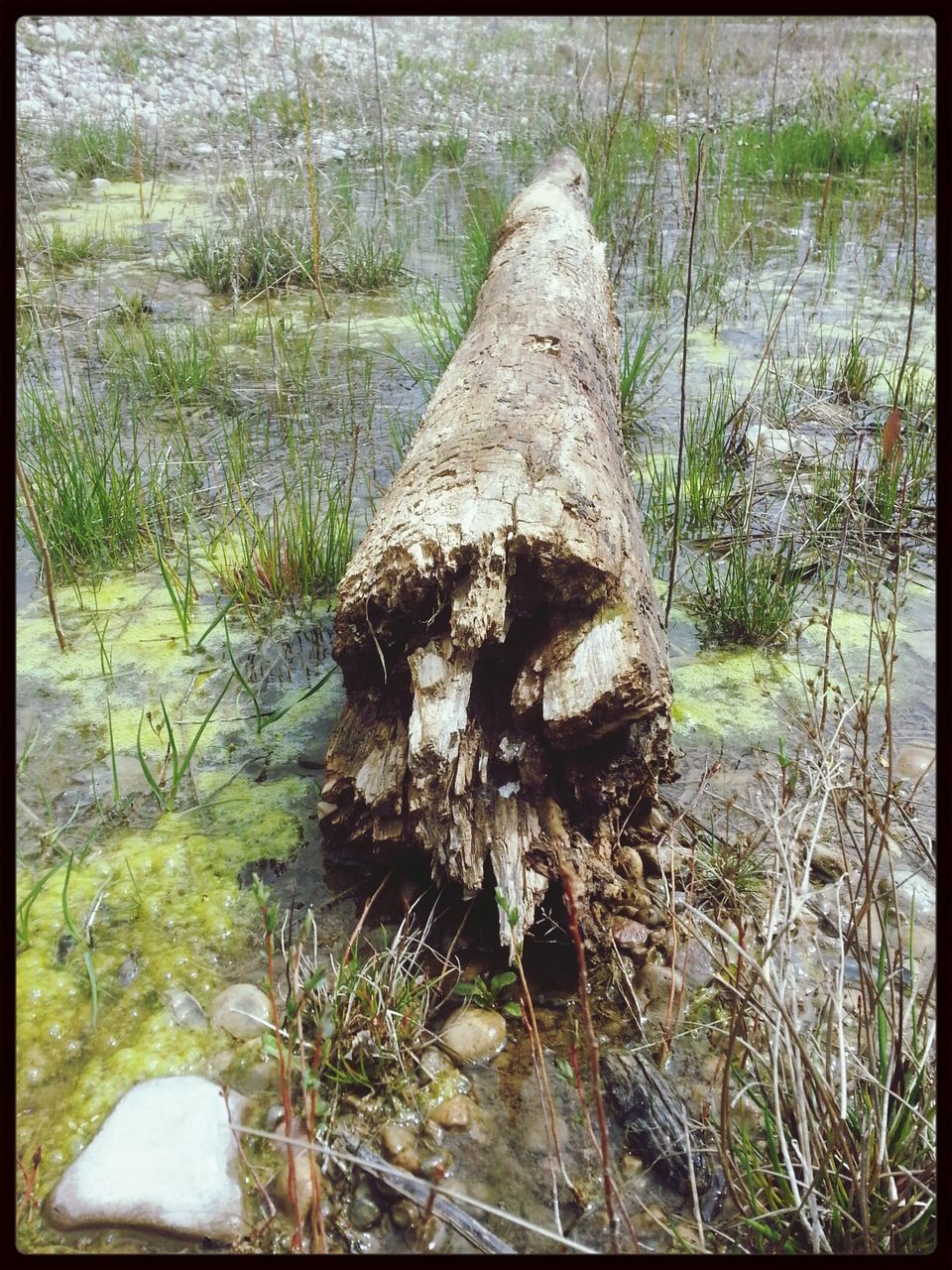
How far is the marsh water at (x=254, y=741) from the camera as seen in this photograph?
56.1 inches


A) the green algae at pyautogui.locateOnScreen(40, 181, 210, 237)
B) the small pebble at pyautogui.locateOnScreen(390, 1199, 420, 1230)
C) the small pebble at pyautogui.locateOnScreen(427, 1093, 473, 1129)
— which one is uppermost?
the green algae at pyautogui.locateOnScreen(40, 181, 210, 237)

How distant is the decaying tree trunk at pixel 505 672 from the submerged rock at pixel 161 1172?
0.50m

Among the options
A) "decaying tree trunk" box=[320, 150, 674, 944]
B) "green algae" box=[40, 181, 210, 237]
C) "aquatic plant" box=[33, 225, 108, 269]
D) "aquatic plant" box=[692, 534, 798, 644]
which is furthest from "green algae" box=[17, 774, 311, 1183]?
"green algae" box=[40, 181, 210, 237]

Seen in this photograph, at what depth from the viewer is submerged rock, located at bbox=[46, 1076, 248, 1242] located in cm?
125

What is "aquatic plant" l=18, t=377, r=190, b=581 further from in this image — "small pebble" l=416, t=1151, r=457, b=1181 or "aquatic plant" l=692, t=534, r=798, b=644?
"small pebble" l=416, t=1151, r=457, b=1181

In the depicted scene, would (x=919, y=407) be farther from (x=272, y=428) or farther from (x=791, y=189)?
(x=791, y=189)

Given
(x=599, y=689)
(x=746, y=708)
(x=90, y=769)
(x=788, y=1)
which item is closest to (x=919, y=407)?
(x=788, y=1)

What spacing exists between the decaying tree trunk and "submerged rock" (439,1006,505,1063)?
149 millimetres

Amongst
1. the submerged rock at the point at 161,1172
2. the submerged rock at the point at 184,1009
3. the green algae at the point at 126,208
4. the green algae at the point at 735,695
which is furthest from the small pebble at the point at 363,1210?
the green algae at the point at 126,208

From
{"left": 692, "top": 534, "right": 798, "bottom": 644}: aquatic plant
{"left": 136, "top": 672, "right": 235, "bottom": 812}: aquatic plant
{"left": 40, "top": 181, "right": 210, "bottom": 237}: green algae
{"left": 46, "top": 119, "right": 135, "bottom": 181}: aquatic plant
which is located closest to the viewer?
{"left": 136, "top": 672, "right": 235, "bottom": 812}: aquatic plant

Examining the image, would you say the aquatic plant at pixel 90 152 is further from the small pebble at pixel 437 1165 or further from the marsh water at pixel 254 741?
the small pebble at pixel 437 1165

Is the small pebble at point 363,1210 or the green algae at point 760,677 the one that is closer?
the small pebble at point 363,1210

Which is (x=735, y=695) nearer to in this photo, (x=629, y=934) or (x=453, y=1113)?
(x=629, y=934)

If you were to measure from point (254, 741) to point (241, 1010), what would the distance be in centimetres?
70
